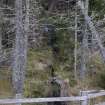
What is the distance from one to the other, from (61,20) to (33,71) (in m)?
2.43

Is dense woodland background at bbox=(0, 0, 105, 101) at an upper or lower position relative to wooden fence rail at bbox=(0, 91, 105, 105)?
upper

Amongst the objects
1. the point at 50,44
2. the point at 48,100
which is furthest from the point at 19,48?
Answer: the point at 50,44

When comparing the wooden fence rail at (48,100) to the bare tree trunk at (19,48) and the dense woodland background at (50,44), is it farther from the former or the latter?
the dense woodland background at (50,44)

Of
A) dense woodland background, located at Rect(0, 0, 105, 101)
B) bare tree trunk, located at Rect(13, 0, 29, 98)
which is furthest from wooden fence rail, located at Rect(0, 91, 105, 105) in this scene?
dense woodland background, located at Rect(0, 0, 105, 101)

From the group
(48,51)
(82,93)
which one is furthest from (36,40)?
(82,93)

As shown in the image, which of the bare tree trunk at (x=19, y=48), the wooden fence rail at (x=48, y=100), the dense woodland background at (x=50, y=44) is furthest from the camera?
the dense woodland background at (x=50, y=44)

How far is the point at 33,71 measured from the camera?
1447 centimetres

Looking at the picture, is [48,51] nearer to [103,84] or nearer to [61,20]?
[61,20]

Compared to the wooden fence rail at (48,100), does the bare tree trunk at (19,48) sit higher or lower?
higher

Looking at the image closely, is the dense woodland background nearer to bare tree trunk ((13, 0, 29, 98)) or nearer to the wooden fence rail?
bare tree trunk ((13, 0, 29, 98))

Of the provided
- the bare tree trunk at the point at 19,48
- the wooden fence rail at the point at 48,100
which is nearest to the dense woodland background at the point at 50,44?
the bare tree trunk at the point at 19,48

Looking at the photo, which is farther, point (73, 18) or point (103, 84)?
point (73, 18)

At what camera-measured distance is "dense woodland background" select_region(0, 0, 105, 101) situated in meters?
13.9

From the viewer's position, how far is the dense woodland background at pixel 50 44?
1392 centimetres
